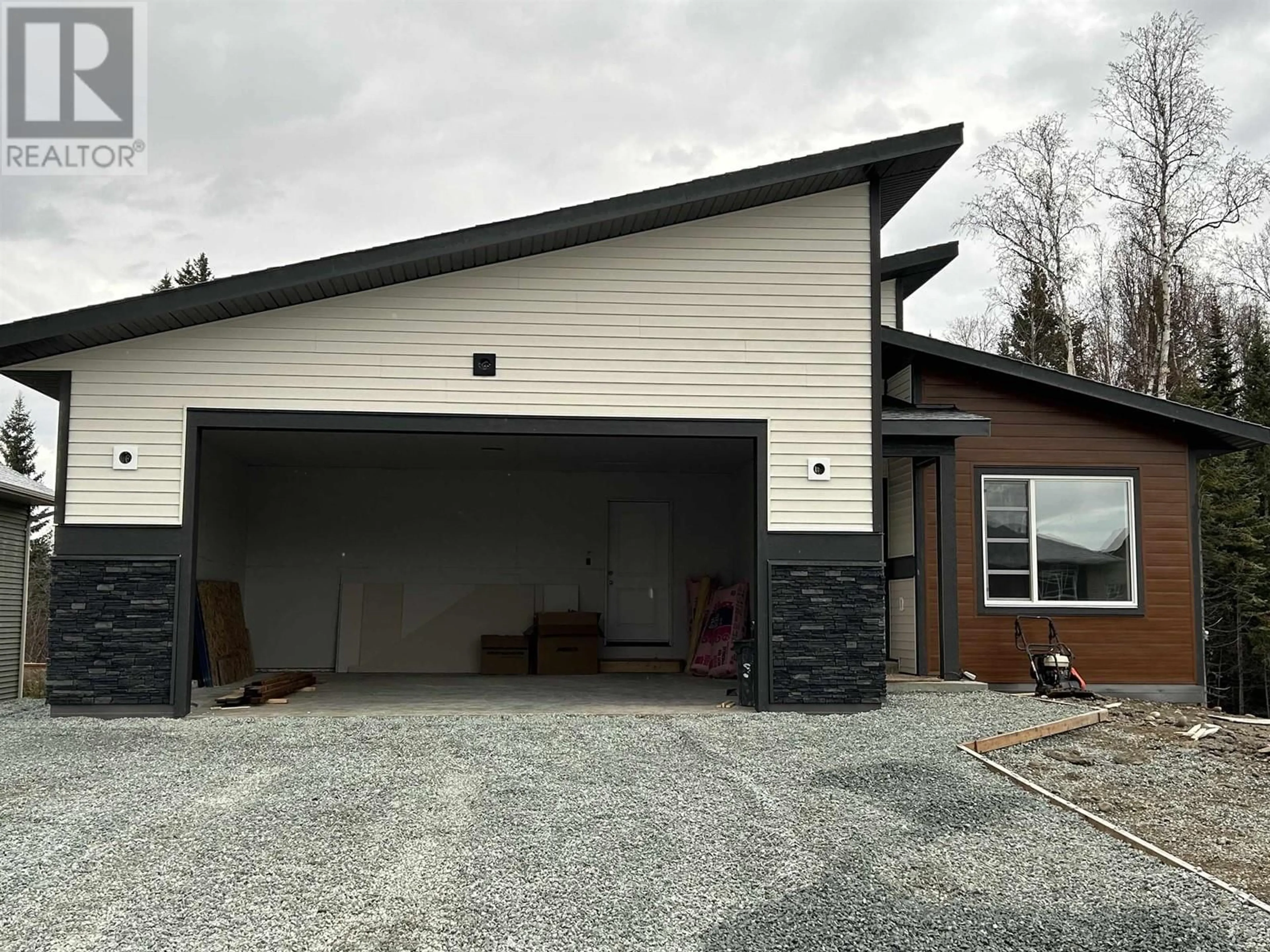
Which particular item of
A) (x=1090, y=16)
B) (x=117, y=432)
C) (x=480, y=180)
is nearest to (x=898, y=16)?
(x=480, y=180)

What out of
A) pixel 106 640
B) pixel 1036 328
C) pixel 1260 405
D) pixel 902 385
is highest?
pixel 1036 328

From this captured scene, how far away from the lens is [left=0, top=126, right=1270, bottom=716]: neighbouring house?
824cm

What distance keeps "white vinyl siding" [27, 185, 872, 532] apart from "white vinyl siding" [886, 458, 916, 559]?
7.86 feet

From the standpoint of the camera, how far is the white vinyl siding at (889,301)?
41.9ft

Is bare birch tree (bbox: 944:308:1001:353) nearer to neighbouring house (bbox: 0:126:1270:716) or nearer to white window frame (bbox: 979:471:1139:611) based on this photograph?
white window frame (bbox: 979:471:1139:611)

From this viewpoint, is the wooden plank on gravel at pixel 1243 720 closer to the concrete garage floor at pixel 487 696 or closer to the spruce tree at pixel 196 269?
the concrete garage floor at pixel 487 696

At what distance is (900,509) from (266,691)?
6355 mm

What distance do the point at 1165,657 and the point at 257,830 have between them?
9.10 metres

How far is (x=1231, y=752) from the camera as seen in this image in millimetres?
7590

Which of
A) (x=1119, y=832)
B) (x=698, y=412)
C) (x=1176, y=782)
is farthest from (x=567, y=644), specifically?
(x=1119, y=832)

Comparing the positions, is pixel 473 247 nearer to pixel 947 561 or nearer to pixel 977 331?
pixel 947 561

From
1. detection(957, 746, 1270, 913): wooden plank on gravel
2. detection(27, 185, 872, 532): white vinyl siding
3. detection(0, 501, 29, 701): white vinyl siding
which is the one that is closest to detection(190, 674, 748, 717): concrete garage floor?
detection(27, 185, 872, 532): white vinyl siding

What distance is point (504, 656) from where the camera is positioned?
12734 millimetres

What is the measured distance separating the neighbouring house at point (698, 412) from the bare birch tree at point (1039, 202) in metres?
12.0
